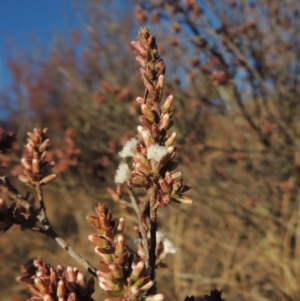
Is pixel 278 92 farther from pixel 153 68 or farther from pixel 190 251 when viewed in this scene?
pixel 153 68

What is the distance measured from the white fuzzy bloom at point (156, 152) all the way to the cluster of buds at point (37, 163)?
0.43m

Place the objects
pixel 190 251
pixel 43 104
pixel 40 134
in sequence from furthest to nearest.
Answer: pixel 43 104 < pixel 190 251 < pixel 40 134

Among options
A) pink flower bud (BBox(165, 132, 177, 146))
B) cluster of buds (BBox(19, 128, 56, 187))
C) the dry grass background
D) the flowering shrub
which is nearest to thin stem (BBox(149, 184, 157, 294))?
the flowering shrub

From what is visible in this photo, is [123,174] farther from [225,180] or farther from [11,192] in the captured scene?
[225,180]

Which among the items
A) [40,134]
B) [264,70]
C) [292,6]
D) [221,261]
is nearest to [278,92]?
[264,70]

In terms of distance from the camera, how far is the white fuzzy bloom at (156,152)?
0.99 m

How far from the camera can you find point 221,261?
4.49 m

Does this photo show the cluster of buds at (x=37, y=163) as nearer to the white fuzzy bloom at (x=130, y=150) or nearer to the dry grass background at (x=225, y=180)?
the white fuzzy bloom at (x=130, y=150)

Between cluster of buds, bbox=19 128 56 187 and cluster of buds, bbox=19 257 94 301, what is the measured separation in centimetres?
31

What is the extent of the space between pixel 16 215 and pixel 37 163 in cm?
16

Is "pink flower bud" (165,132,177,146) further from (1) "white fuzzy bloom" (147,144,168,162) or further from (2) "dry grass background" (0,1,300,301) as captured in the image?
(2) "dry grass background" (0,1,300,301)

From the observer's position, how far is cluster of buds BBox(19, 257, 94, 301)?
97cm

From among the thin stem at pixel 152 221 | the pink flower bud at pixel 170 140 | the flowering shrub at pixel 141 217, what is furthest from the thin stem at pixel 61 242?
the pink flower bud at pixel 170 140

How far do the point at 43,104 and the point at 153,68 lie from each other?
55.4 ft
